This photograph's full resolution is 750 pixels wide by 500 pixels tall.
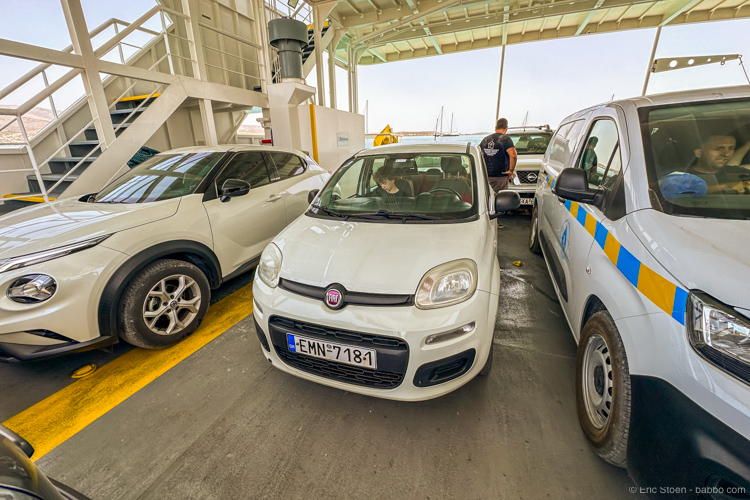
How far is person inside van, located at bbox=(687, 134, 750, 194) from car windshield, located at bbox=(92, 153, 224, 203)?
316cm

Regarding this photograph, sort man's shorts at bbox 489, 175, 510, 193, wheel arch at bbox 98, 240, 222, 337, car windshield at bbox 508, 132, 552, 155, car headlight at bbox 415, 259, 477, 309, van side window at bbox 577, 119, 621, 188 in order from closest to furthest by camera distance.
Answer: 1. car headlight at bbox 415, 259, 477, 309
2. van side window at bbox 577, 119, 621, 188
3. wheel arch at bbox 98, 240, 222, 337
4. man's shorts at bbox 489, 175, 510, 193
5. car windshield at bbox 508, 132, 552, 155

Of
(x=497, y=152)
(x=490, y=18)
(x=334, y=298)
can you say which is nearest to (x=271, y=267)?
(x=334, y=298)

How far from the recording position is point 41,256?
5.66ft

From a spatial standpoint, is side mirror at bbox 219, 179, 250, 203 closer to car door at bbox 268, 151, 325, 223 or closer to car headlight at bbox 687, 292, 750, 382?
car door at bbox 268, 151, 325, 223

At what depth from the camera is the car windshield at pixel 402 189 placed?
2062 millimetres

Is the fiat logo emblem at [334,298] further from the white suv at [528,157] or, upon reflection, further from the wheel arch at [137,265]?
the white suv at [528,157]

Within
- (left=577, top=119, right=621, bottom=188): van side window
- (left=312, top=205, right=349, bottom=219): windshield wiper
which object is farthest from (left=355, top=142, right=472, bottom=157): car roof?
(left=577, top=119, right=621, bottom=188): van side window

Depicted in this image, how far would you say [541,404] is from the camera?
1.70 m

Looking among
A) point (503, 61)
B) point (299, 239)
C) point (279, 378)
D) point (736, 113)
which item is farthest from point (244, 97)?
point (503, 61)

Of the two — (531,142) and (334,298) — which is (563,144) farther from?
(531,142)

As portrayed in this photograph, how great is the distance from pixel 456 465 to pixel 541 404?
0.63 metres

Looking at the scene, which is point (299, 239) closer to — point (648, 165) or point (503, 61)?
point (648, 165)

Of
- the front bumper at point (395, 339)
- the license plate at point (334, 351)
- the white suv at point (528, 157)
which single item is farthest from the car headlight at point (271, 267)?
the white suv at point (528, 157)

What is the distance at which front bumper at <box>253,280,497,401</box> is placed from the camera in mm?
1384
